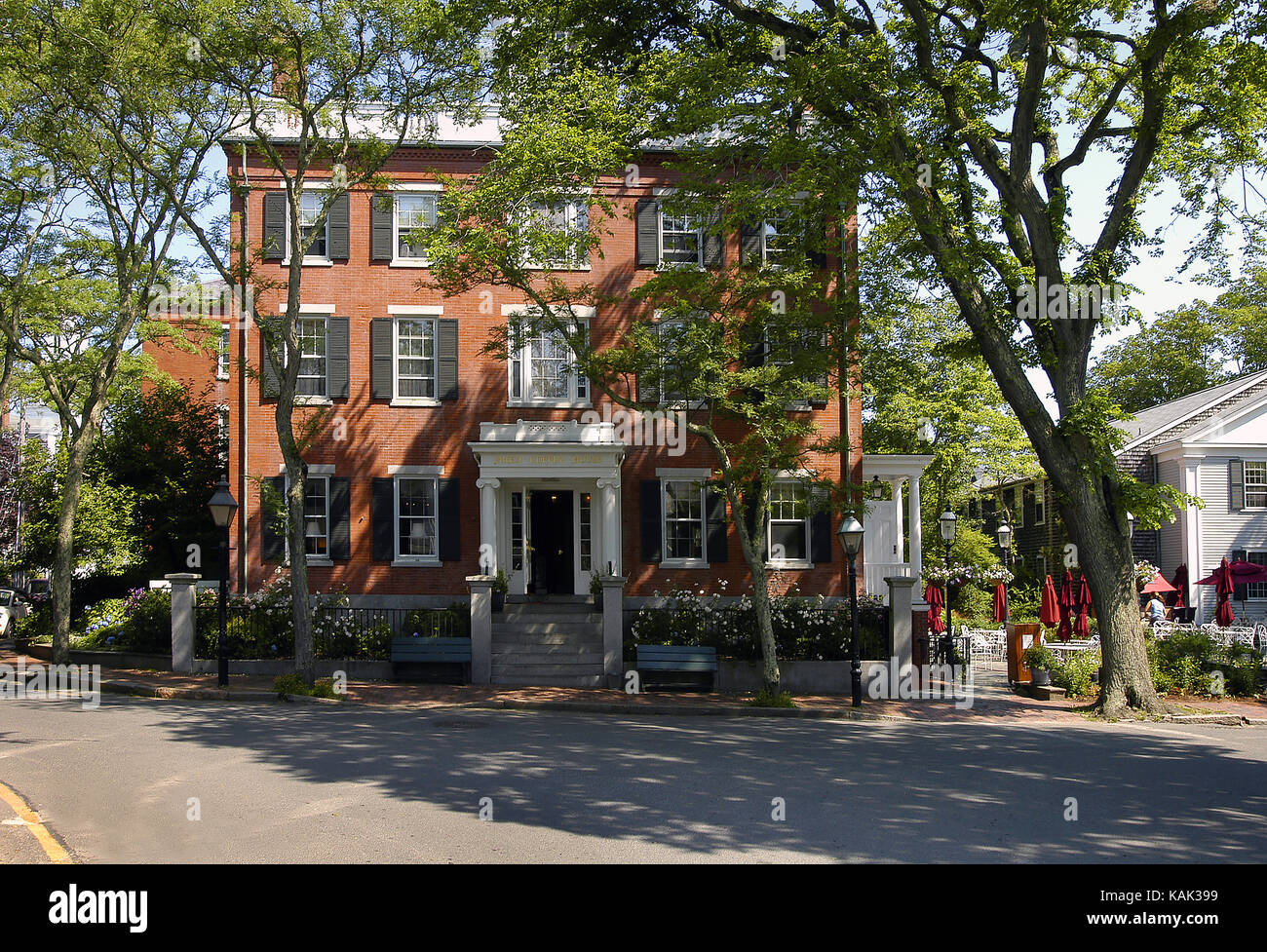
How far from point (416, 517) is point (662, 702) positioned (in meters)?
8.65

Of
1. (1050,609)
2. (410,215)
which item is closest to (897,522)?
(1050,609)

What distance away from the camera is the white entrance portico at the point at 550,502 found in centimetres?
2220

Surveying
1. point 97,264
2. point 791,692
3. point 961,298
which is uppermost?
point 97,264

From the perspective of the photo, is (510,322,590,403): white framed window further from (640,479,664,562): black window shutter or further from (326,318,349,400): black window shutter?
(326,318,349,400): black window shutter

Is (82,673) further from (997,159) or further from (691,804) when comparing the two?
(997,159)

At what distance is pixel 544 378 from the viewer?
77.8 ft

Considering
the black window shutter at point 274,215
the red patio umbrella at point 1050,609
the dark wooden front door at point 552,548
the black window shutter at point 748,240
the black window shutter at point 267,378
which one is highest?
the black window shutter at point 274,215

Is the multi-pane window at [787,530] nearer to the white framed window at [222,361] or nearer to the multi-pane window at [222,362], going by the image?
the white framed window at [222,361]

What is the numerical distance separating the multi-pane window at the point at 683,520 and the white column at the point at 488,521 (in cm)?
409

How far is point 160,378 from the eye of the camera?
29.2 metres

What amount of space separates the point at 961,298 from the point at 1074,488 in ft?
12.8

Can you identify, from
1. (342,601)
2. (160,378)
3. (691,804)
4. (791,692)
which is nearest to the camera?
(691,804)

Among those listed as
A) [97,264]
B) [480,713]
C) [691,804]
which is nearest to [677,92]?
[480,713]

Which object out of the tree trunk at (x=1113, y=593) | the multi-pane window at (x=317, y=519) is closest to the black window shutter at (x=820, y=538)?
the tree trunk at (x=1113, y=593)
